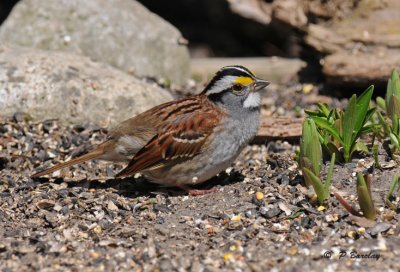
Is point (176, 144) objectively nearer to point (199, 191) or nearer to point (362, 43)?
point (199, 191)

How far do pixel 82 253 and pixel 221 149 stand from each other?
56.4 inches

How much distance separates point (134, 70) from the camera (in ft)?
29.8

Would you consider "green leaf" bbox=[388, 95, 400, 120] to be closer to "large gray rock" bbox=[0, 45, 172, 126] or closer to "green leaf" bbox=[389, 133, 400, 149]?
"green leaf" bbox=[389, 133, 400, 149]

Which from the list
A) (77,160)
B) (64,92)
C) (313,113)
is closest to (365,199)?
(313,113)

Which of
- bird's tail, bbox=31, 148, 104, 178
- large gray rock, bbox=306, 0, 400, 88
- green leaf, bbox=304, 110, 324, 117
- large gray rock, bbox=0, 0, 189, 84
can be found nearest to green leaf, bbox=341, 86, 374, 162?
green leaf, bbox=304, 110, 324, 117

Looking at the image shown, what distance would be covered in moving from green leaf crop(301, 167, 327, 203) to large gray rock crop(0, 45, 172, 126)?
2.62 metres

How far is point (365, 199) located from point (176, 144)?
1.56 metres

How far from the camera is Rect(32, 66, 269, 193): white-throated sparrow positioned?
20.3 feet

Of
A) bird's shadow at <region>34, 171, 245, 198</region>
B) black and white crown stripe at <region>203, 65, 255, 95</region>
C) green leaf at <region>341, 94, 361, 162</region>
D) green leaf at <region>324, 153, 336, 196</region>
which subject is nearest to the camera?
green leaf at <region>324, 153, 336, 196</region>

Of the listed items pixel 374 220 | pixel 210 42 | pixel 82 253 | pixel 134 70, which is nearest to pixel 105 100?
pixel 134 70

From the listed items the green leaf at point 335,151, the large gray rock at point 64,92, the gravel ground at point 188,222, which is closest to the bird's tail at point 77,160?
the gravel ground at point 188,222

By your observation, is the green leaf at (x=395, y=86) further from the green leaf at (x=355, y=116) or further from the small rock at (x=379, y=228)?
the small rock at (x=379, y=228)

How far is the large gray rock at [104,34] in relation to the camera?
8961 mm

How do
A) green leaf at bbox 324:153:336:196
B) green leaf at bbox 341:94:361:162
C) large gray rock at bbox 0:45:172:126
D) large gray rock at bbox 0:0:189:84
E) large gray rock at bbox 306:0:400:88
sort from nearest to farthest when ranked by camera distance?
1. green leaf at bbox 324:153:336:196
2. green leaf at bbox 341:94:361:162
3. large gray rock at bbox 0:45:172:126
4. large gray rock at bbox 306:0:400:88
5. large gray rock at bbox 0:0:189:84
